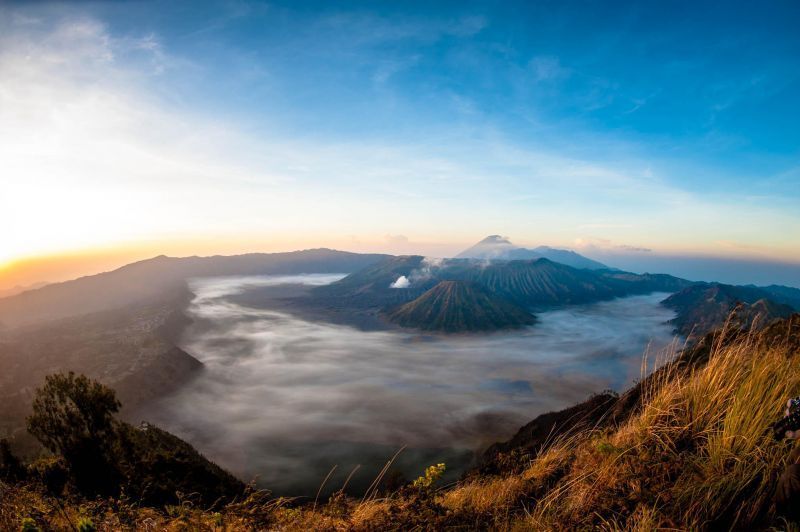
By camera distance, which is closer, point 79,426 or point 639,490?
point 639,490

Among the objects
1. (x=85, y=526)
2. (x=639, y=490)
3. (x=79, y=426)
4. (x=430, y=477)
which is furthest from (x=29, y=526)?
(x=79, y=426)

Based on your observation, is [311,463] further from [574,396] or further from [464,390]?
[574,396]

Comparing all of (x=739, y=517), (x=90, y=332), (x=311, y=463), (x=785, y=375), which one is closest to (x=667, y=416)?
(x=785, y=375)

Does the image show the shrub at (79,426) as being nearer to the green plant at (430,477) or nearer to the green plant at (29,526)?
the green plant at (29,526)

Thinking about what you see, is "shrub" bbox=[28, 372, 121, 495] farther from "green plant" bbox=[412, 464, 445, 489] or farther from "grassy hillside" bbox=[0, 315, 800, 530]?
"green plant" bbox=[412, 464, 445, 489]

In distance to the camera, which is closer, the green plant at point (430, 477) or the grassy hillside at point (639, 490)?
the grassy hillside at point (639, 490)

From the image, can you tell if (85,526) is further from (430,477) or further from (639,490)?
(639,490)

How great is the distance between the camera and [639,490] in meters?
3.20

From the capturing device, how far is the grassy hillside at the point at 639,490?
9.86 feet

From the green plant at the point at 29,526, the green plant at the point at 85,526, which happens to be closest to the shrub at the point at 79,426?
the green plant at the point at 29,526

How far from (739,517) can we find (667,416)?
5.08 ft

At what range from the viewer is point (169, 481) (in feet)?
56.1

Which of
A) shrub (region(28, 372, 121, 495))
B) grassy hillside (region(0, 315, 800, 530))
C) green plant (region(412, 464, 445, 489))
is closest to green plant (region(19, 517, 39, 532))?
grassy hillside (region(0, 315, 800, 530))

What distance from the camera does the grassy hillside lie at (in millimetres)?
3004
